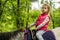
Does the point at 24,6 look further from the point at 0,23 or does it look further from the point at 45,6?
the point at 45,6

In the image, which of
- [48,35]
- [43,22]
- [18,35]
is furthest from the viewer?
[48,35]

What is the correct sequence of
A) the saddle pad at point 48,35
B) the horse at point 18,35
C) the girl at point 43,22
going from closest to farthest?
the horse at point 18,35 → the girl at point 43,22 → the saddle pad at point 48,35

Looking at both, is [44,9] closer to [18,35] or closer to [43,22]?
[43,22]

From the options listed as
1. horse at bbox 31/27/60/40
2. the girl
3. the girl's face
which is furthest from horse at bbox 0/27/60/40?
the girl's face

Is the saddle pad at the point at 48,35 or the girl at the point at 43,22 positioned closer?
the girl at the point at 43,22

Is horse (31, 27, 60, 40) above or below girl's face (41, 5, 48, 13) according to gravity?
below

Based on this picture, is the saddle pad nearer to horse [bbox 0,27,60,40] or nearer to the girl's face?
horse [bbox 0,27,60,40]

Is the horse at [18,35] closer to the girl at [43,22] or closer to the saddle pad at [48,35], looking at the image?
the saddle pad at [48,35]

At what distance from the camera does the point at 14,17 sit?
28.1ft

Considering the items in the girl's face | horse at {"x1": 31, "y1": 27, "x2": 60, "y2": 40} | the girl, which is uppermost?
the girl's face

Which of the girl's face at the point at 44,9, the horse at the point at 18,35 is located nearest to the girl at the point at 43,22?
the girl's face at the point at 44,9

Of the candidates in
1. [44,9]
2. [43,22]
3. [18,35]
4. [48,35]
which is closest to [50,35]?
[48,35]

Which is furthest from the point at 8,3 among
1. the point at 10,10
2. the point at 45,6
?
the point at 45,6

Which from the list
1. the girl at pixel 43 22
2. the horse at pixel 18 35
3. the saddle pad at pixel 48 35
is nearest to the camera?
the horse at pixel 18 35
